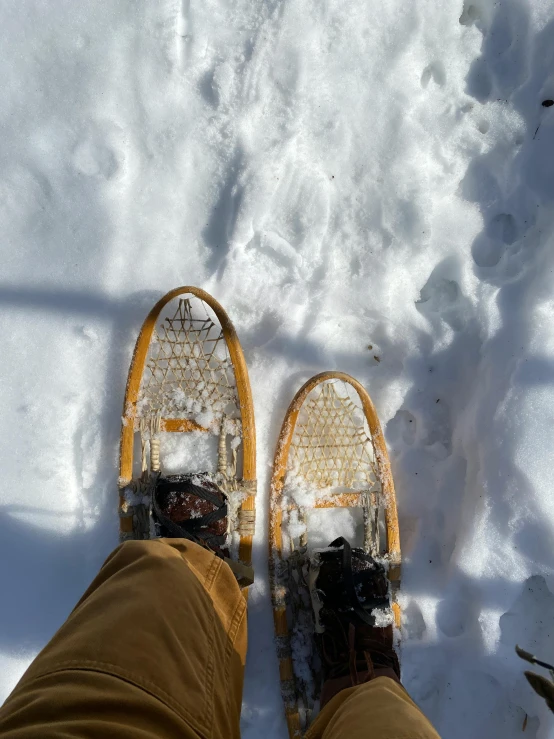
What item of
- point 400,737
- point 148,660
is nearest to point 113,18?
point 148,660

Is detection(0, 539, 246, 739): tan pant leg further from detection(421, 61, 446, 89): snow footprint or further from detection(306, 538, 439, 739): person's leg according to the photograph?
detection(421, 61, 446, 89): snow footprint

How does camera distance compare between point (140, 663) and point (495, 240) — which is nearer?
point (140, 663)

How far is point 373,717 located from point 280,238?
1335 mm

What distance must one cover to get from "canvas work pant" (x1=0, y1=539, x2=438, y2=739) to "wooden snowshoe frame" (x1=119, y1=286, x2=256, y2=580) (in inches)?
Result: 14.9

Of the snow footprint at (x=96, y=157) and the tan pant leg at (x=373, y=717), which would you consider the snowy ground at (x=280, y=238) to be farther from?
the tan pant leg at (x=373, y=717)

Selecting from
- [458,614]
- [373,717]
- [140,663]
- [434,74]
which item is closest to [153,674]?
[140,663]

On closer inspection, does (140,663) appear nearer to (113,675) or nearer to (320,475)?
(113,675)

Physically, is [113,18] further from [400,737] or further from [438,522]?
[400,737]

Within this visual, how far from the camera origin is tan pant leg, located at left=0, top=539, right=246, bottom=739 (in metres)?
0.83

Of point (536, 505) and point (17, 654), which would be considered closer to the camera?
point (536, 505)

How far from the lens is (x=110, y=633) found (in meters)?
0.97

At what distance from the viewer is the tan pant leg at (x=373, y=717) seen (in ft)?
3.18

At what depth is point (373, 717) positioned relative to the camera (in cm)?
104

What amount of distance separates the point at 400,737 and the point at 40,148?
1.91m
